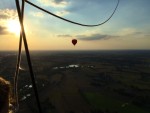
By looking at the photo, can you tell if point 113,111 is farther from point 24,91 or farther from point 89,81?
point 89,81

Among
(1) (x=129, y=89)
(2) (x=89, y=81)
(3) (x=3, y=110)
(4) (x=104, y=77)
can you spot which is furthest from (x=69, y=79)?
(3) (x=3, y=110)

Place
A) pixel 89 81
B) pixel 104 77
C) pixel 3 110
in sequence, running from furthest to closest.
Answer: pixel 104 77 < pixel 89 81 < pixel 3 110

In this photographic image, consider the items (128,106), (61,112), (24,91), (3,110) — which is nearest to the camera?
(3,110)

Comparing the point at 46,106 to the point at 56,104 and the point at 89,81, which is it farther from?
the point at 89,81

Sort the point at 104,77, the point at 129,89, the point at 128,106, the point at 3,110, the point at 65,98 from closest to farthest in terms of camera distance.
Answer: the point at 3,110 → the point at 128,106 → the point at 65,98 → the point at 129,89 → the point at 104,77

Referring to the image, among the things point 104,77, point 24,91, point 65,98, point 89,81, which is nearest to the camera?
point 65,98

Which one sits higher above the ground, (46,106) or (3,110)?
(3,110)

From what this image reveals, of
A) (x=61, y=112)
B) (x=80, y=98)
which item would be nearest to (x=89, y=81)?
(x=80, y=98)

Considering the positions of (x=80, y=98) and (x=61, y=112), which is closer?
(x=61, y=112)

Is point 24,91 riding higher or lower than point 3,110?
lower
